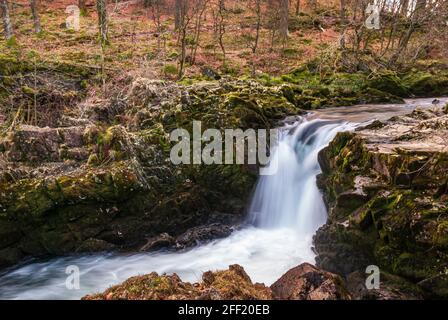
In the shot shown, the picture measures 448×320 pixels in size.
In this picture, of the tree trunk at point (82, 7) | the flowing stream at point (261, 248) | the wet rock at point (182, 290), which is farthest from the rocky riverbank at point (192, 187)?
the tree trunk at point (82, 7)

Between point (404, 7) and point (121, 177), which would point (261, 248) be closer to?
point (121, 177)

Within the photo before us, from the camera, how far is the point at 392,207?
5.46 metres

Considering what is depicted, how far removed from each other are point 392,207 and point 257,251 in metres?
3.15

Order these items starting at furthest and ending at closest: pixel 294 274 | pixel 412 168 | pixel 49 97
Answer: pixel 49 97
pixel 412 168
pixel 294 274

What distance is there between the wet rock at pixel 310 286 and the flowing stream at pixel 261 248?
69.2 inches

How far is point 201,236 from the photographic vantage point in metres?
8.14

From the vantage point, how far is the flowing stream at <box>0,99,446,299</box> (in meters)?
7.07

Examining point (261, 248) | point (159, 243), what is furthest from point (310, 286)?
point (159, 243)

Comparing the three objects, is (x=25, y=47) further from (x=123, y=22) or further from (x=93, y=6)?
(x=93, y=6)

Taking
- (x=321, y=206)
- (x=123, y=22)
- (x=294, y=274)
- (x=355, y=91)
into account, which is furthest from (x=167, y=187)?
(x=123, y=22)

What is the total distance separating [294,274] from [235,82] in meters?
7.77

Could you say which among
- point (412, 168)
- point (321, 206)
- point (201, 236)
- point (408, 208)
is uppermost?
point (412, 168)

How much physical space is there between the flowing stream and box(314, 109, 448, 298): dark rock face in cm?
95
